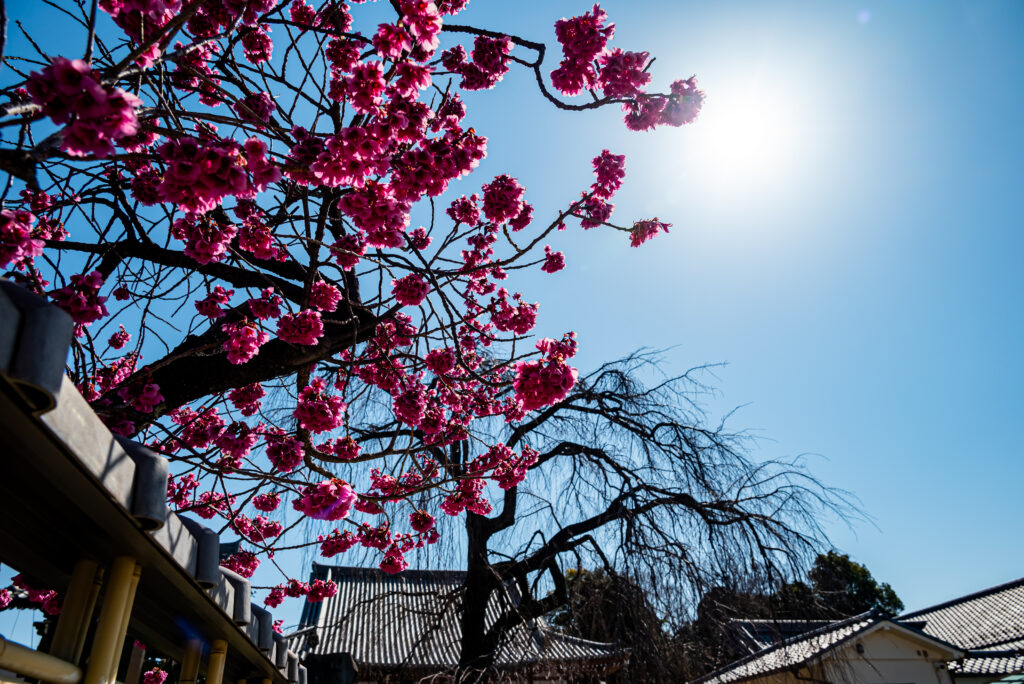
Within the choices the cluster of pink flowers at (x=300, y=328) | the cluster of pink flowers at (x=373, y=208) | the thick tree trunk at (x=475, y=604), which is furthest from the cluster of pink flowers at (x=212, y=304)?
the thick tree trunk at (x=475, y=604)

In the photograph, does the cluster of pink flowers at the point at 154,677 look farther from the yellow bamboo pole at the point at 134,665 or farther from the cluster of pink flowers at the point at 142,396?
the cluster of pink flowers at the point at 142,396

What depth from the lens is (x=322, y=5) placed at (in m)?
3.30

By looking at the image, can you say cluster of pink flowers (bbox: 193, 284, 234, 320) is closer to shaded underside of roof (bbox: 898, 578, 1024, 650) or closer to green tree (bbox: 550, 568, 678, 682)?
green tree (bbox: 550, 568, 678, 682)

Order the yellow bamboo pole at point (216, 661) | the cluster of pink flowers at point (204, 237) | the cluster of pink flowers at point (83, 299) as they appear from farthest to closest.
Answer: the cluster of pink flowers at point (83, 299) < the yellow bamboo pole at point (216, 661) < the cluster of pink flowers at point (204, 237)

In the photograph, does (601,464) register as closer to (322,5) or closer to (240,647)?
(240,647)

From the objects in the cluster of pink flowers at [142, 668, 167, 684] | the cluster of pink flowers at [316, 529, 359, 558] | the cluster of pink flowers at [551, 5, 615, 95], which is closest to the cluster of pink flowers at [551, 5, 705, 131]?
the cluster of pink flowers at [551, 5, 615, 95]

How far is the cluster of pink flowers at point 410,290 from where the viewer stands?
2998mm

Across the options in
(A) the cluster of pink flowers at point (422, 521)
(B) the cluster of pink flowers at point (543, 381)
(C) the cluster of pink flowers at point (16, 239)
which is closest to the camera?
(C) the cluster of pink flowers at point (16, 239)

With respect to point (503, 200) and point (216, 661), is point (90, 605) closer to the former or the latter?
point (216, 661)

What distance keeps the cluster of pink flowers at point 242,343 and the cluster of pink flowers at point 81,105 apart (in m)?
1.41

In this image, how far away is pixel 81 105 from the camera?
4.69 ft

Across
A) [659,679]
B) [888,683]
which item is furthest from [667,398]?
[888,683]

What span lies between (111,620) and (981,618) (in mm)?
22268

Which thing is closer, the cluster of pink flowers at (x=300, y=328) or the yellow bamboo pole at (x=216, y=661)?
the yellow bamboo pole at (x=216, y=661)
